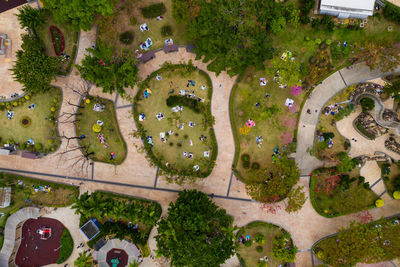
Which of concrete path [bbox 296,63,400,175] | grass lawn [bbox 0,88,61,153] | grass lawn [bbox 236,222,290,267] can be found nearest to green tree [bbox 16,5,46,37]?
grass lawn [bbox 0,88,61,153]

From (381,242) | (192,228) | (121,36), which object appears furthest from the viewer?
(121,36)

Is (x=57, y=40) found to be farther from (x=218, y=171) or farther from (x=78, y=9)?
(x=218, y=171)

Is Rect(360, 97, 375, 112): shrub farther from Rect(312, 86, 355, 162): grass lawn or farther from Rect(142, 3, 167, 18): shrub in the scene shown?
Rect(142, 3, 167, 18): shrub

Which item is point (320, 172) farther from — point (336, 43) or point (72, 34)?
point (72, 34)

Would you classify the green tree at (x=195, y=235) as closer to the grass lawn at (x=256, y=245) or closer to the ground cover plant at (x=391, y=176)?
the grass lawn at (x=256, y=245)

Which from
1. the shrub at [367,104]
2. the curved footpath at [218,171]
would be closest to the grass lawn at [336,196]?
the curved footpath at [218,171]

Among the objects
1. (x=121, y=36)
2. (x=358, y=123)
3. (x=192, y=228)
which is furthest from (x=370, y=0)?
(x=192, y=228)
